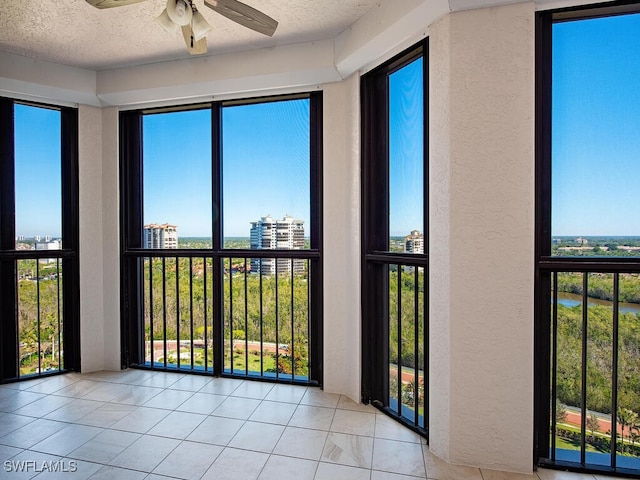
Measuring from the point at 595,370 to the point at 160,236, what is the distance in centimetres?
357

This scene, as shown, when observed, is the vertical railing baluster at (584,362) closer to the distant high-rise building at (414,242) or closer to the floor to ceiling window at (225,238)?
the distant high-rise building at (414,242)

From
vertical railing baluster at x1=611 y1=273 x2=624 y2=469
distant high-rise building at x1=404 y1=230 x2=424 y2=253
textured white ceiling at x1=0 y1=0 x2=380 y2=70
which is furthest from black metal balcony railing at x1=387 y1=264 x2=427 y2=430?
textured white ceiling at x1=0 y1=0 x2=380 y2=70

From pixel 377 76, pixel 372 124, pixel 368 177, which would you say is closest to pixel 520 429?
pixel 368 177

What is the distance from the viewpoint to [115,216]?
3443 millimetres

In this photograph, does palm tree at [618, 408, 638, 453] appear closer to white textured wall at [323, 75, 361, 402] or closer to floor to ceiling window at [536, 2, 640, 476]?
floor to ceiling window at [536, 2, 640, 476]

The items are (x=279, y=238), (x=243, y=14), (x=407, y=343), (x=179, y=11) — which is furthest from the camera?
(x=279, y=238)

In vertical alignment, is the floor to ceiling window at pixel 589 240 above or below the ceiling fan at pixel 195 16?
below

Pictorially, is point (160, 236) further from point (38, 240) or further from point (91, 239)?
point (38, 240)

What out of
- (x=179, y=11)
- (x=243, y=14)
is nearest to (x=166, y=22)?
(x=179, y=11)

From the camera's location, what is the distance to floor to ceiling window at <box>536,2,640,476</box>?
191 centimetres

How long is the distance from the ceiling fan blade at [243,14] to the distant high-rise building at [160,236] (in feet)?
6.98

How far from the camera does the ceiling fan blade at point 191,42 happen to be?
76.2 inches

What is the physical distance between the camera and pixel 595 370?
2014 mm

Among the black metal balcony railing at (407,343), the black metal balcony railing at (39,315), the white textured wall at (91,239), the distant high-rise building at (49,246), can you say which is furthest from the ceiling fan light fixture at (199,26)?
the black metal balcony railing at (39,315)
